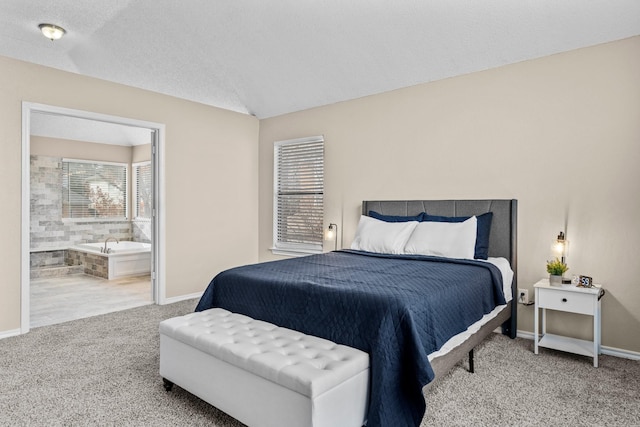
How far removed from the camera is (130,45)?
163 inches

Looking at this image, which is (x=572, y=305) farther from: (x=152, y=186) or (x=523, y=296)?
(x=152, y=186)

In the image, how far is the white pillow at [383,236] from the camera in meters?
3.71

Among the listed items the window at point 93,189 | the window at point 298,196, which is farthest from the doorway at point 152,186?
the window at point 298,196

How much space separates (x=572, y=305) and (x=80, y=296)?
5.26 m

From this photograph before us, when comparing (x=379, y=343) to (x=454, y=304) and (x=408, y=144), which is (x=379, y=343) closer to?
(x=454, y=304)

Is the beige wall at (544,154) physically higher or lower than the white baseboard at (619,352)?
higher

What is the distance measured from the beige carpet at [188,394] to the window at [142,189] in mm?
4315

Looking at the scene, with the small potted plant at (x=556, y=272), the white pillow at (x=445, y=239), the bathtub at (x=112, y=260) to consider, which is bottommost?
the bathtub at (x=112, y=260)

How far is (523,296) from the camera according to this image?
3.46 m

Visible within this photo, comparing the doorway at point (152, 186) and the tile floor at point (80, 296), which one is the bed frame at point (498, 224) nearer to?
the doorway at point (152, 186)

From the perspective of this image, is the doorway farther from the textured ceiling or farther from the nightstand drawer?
the nightstand drawer

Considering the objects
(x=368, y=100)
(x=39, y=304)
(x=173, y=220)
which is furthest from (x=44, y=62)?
(x=368, y=100)

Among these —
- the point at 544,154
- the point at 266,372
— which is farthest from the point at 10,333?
the point at 544,154

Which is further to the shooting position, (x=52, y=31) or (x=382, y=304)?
(x=52, y=31)
